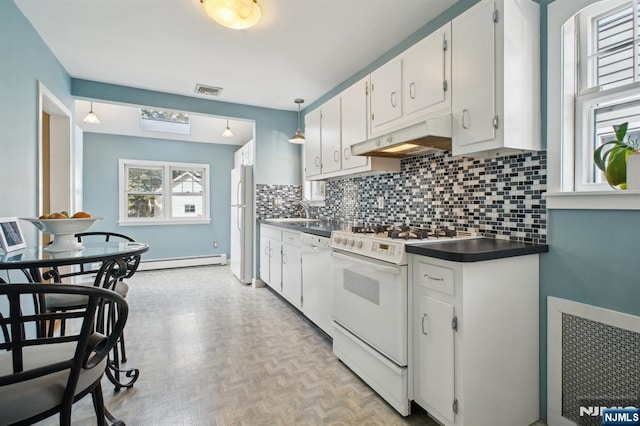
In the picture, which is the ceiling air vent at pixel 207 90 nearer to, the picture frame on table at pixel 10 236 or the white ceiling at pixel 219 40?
the white ceiling at pixel 219 40

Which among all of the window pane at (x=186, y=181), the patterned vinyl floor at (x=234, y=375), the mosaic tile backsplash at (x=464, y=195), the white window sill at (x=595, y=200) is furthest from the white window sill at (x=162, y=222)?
the white window sill at (x=595, y=200)

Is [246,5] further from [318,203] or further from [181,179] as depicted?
[181,179]

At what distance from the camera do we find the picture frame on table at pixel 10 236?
1.64 m

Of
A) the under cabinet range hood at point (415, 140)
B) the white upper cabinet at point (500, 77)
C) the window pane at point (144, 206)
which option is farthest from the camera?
the window pane at point (144, 206)

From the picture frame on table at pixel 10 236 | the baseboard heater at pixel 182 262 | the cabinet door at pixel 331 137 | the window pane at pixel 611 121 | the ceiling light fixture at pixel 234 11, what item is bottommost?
the baseboard heater at pixel 182 262

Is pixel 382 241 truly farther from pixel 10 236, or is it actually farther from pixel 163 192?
pixel 163 192

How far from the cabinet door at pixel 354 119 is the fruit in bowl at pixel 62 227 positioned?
79.6 inches

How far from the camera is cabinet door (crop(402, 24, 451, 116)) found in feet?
6.23

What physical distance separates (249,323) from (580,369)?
8.09ft

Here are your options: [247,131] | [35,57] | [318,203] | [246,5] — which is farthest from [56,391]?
[247,131]

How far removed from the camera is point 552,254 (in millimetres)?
1620

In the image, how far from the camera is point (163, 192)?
568cm

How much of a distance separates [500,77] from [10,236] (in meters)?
2.75

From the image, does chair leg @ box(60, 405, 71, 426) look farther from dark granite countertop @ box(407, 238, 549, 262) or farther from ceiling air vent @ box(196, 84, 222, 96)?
ceiling air vent @ box(196, 84, 222, 96)
